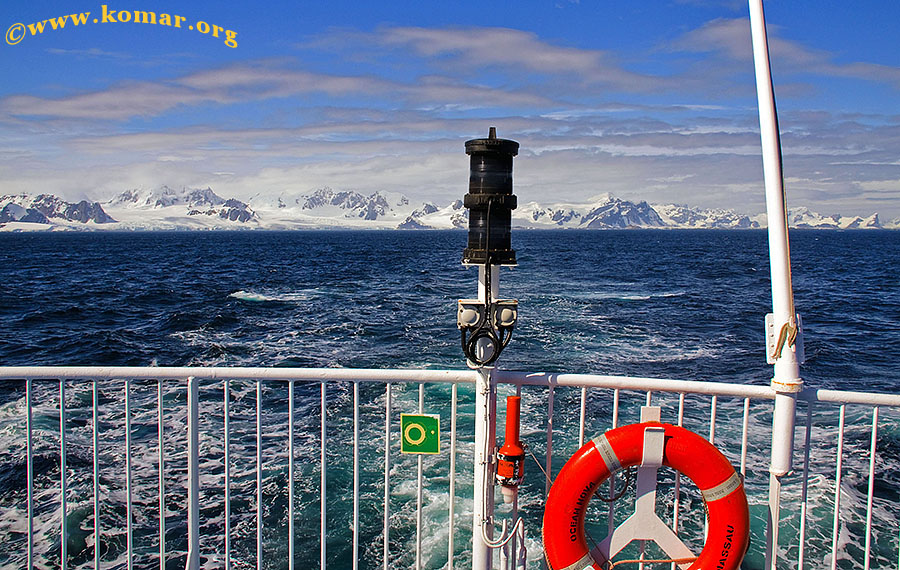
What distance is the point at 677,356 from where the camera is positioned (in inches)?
693

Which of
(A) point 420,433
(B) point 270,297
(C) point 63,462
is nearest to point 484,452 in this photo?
(A) point 420,433

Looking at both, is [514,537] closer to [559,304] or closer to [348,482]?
[348,482]

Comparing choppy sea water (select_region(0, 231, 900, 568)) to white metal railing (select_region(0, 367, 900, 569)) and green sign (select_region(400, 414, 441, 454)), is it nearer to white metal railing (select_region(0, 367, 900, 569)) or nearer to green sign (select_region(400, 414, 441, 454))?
white metal railing (select_region(0, 367, 900, 569))

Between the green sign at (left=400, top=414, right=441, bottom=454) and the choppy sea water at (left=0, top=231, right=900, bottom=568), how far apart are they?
13.0 feet

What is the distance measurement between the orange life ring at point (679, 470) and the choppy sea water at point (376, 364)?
4.00 metres

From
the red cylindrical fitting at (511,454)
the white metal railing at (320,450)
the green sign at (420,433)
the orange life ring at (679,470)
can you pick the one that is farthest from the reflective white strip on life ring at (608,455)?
the green sign at (420,433)

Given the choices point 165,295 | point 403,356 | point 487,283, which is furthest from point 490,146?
point 165,295

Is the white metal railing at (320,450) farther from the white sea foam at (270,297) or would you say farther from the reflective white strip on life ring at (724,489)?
the white sea foam at (270,297)

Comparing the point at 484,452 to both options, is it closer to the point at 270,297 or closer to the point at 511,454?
the point at 511,454

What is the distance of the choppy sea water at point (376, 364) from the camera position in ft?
24.2

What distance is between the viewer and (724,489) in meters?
2.55

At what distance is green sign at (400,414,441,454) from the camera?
2.76 metres

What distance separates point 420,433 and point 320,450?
18.0 ft

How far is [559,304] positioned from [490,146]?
2432 centimetres
